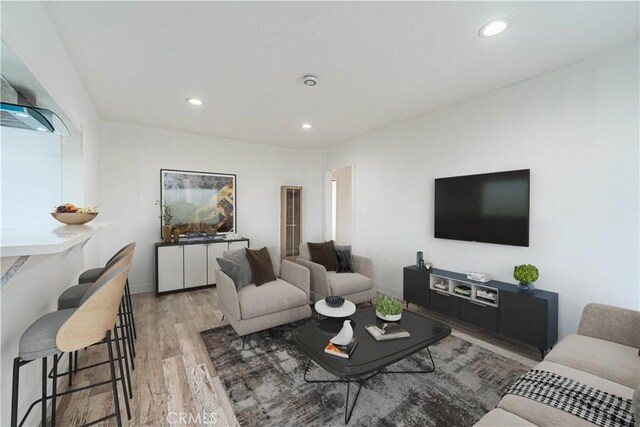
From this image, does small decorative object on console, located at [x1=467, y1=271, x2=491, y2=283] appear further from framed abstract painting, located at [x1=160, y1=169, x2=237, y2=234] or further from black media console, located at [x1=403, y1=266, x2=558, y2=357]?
framed abstract painting, located at [x1=160, y1=169, x2=237, y2=234]

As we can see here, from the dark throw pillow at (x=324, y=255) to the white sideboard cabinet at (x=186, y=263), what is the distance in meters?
1.45

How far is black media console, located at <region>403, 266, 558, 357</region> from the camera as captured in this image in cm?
234

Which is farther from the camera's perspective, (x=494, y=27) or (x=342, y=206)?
(x=342, y=206)

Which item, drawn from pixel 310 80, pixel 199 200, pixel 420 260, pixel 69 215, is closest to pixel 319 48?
pixel 310 80

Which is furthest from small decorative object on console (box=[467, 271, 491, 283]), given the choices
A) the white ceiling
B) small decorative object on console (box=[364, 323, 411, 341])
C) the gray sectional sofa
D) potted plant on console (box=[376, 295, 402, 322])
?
the white ceiling

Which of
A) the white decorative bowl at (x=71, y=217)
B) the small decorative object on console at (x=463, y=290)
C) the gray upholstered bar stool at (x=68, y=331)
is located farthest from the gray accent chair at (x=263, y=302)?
the small decorative object on console at (x=463, y=290)

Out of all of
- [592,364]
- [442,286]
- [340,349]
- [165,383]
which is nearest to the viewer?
[592,364]

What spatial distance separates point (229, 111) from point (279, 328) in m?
2.76

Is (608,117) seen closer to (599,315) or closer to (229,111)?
(599,315)

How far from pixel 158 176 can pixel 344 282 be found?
337cm

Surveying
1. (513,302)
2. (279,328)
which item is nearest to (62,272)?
(279,328)

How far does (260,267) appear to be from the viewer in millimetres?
3033

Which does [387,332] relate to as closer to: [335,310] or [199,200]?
[335,310]

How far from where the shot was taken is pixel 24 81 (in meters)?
1.56
